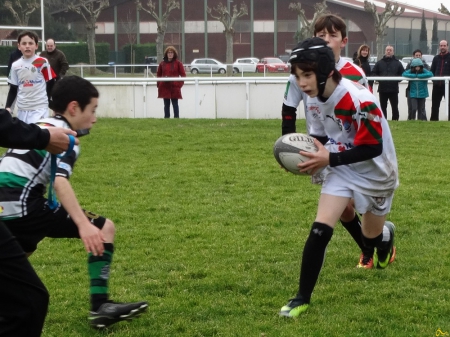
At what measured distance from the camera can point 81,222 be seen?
3926 millimetres

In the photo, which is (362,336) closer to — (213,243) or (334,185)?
(334,185)

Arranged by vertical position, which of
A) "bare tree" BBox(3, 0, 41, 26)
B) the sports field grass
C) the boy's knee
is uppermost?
"bare tree" BBox(3, 0, 41, 26)

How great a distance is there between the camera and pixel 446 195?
9055 millimetres

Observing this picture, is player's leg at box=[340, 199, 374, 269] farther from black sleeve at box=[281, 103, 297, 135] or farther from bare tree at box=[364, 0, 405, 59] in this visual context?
bare tree at box=[364, 0, 405, 59]

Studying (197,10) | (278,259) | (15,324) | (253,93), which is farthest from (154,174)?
(197,10)

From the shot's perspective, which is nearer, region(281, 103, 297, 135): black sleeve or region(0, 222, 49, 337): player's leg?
region(0, 222, 49, 337): player's leg

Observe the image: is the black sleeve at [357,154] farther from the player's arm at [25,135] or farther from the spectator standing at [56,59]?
the spectator standing at [56,59]

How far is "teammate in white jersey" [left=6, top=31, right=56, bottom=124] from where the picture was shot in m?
12.0

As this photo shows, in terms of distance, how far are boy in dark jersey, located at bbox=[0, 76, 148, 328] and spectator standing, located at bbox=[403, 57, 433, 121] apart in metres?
14.0

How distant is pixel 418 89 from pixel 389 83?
730 millimetres

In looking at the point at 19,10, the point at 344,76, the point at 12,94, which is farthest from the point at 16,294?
the point at 19,10

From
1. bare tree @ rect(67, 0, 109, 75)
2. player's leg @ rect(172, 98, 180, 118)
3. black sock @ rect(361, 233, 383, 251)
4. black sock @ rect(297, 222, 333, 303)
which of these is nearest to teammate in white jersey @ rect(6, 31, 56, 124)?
player's leg @ rect(172, 98, 180, 118)

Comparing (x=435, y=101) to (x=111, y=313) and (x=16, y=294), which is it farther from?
(x=16, y=294)

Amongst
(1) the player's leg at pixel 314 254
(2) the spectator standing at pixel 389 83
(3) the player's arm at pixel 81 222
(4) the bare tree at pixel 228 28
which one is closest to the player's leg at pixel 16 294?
(3) the player's arm at pixel 81 222
